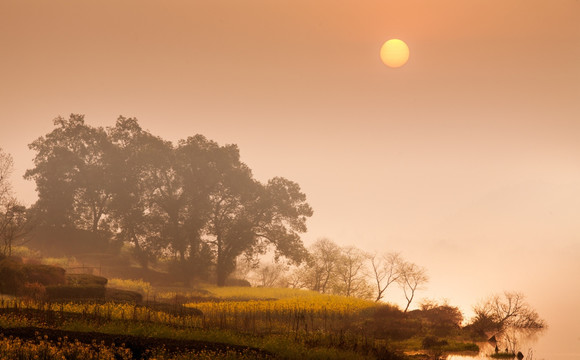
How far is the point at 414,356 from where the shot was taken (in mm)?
25969

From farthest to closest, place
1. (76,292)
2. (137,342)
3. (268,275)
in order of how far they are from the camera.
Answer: (268,275), (76,292), (137,342)

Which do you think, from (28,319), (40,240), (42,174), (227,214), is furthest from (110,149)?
(28,319)

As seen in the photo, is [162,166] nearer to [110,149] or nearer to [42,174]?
[110,149]

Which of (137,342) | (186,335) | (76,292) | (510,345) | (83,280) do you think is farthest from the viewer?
(83,280)

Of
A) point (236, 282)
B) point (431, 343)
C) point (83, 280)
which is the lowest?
point (431, 343)

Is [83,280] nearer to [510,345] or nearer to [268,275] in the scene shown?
[510,345]

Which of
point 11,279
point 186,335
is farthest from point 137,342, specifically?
point 11,279

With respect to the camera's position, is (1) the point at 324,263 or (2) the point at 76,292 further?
(1) the point at 324,263

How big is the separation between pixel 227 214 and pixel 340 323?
27.8 m

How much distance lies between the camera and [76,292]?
3447 cm

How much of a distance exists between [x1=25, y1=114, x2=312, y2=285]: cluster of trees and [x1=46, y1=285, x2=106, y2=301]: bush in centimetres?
2286

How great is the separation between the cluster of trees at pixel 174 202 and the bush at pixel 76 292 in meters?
22.9

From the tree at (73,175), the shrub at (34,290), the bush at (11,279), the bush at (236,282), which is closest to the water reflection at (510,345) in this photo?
the shrub at (34,290)

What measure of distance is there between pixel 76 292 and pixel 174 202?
2657 centimetres
